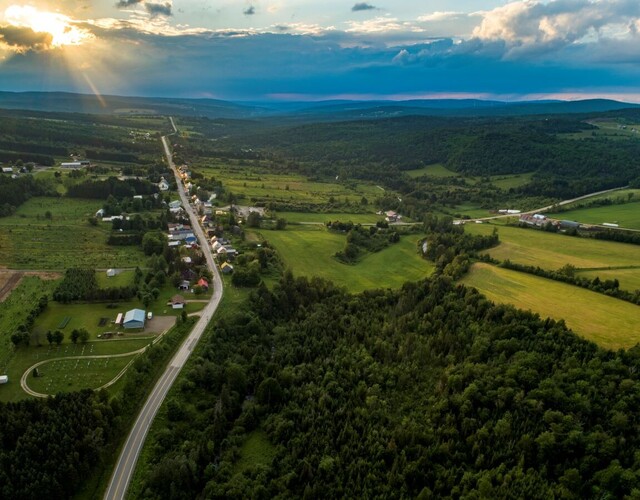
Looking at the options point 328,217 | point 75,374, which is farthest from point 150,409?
point 328,217

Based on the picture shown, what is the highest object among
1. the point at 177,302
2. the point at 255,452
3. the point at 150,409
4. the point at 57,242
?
the point at 57,242

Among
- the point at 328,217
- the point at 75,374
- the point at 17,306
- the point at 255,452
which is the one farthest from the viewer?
the point at 328,217

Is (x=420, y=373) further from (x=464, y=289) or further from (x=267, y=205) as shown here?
(x=267, y=205)

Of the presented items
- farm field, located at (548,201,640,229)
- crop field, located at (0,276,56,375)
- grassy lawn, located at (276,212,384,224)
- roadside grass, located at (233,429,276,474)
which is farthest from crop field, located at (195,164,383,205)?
roadside grass, located at (233,429,276,474)

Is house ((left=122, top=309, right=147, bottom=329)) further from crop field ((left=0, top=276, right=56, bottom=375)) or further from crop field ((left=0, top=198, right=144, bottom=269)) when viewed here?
crop field ((left=0, top=198, right=144, bottom=269))

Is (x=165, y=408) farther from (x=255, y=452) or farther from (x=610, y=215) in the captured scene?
(x=610, y=215)

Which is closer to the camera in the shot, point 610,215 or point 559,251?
point 559,251
